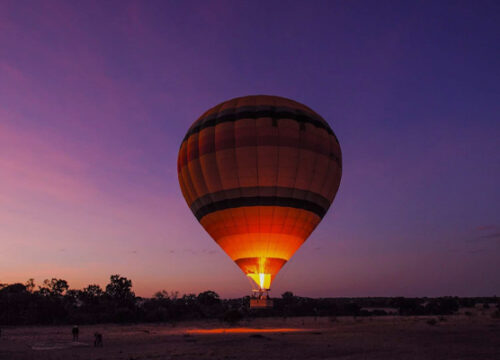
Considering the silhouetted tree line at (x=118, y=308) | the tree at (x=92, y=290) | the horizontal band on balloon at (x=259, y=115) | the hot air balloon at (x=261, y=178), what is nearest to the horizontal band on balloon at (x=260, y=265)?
the hot air balloon at (x=261, y=178)

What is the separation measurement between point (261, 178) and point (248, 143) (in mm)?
2327

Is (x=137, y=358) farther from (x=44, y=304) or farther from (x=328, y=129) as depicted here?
(x=44, y=304)

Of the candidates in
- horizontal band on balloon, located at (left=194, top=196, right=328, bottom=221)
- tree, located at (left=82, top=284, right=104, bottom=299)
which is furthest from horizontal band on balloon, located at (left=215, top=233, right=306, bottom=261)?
tree, located at (left=82, top=284, right=104, bottom=299)

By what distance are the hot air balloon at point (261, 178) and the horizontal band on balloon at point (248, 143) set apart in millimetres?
62

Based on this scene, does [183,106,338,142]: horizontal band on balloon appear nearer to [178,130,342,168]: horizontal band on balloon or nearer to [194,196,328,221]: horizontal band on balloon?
[178,130,342,168]: horizontal band on balloon

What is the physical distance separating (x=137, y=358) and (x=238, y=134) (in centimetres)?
1393

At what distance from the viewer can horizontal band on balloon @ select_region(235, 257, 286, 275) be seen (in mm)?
26266

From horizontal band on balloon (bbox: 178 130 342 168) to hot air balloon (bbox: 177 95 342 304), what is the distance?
6 cm

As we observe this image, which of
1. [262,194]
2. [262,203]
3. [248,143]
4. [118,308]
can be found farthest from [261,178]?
[118,308]

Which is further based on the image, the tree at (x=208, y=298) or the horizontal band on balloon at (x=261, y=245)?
the tree at (x=208, y=298)

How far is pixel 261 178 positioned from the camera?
26.7m

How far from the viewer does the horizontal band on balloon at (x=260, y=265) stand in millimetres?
26266

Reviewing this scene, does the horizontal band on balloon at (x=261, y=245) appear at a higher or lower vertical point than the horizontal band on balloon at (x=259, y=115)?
lower

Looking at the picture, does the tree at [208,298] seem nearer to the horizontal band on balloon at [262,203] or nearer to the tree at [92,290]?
the tree at [92,290]
